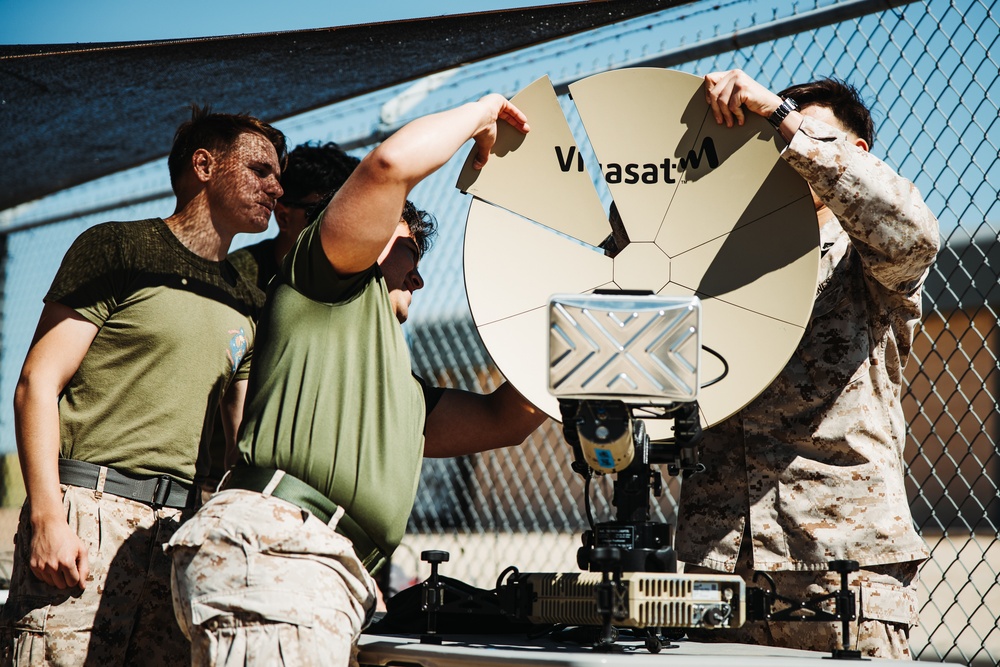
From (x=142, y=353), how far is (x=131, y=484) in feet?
1.23

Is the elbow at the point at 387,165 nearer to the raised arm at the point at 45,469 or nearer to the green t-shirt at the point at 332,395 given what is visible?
the green t-shirt at the point at 332,395

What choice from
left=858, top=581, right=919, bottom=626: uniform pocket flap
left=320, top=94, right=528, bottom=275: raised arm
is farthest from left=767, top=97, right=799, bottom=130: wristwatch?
left=858, top=581, right=919, bottom=626: uniform pocket flap

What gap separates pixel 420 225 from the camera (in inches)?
109

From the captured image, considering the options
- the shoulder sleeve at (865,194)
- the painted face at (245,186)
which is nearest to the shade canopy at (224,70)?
the painted face at (245,186)

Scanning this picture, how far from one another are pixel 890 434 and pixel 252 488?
162 centimetres

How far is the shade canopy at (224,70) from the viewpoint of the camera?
344 cm

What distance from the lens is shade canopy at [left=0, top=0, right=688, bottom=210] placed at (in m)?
3.44

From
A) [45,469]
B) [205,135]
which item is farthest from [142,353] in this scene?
[205,135]

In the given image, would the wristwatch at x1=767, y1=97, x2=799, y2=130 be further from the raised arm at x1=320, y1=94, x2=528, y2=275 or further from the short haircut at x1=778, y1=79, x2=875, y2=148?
the raised arm at x1=320, y1=94, x2=528, y2=275

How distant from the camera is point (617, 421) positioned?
6.25 ft

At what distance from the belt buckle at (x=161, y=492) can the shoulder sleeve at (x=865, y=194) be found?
1911 millimetres

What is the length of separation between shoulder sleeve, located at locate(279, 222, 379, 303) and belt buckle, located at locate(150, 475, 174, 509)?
37.1 inches

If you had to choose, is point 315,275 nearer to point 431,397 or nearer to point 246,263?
point 431,397

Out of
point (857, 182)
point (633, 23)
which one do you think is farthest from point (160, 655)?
point (633, 23)
